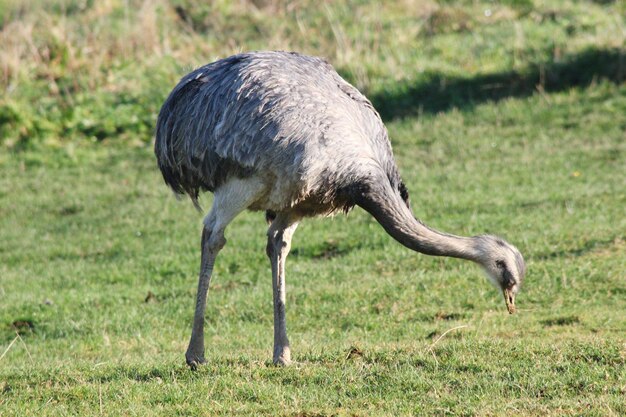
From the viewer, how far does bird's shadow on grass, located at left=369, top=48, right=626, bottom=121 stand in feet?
53.2

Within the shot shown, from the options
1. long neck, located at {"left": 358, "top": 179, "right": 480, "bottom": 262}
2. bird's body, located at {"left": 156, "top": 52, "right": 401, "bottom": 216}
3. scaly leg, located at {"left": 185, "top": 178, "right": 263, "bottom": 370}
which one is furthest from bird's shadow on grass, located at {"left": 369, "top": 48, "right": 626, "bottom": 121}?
long neck, located at {"left": 358, "top": 179, "right": 480, "bottom": 262}

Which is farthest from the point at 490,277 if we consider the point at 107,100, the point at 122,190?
the point at 107,100

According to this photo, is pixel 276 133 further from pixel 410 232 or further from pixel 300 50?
pixel 300 50

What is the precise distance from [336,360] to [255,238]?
189 inches

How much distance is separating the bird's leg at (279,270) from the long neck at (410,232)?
3.16 ft

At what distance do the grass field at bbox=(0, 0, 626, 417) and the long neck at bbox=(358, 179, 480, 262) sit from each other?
69 cm

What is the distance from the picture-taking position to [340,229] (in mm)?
11922

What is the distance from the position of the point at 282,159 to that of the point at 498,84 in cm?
996

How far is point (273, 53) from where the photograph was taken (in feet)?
26.0

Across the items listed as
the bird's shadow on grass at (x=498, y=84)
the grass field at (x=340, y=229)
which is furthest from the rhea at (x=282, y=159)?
the bird's shadow on grass at (x=498, y=84)

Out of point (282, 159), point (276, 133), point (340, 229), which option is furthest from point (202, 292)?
point (340, 229)

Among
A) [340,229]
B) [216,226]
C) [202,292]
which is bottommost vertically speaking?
[340,229]

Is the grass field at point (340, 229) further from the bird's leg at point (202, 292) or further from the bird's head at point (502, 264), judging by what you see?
the bird's head at point (502, 264)

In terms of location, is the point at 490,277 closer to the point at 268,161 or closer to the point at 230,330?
the point at 268,161
